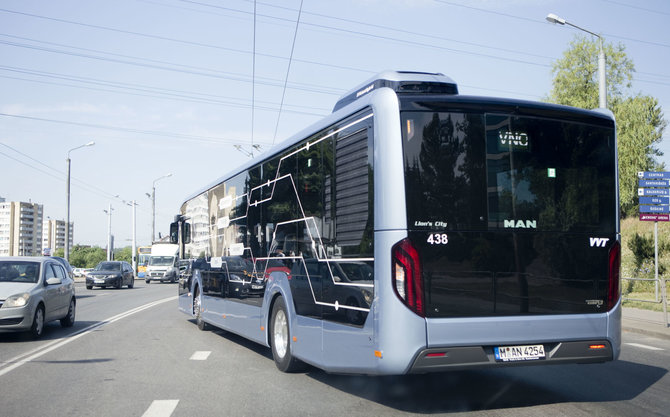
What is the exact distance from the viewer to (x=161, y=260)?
54.0m

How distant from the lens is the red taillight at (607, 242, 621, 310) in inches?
264

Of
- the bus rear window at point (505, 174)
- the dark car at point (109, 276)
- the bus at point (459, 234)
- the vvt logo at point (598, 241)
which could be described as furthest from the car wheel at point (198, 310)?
the dark car at point (109, 276)

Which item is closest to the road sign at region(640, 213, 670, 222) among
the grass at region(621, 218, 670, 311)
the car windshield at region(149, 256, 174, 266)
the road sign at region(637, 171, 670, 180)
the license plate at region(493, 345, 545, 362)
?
the road sign at region(637, 171, 670, 180)

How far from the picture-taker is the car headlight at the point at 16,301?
12047 mm

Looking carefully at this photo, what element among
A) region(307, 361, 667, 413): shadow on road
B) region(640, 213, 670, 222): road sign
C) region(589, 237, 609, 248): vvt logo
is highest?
Result: region(640, 213, 670, 222): road sign

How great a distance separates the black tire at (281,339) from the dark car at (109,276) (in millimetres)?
32686

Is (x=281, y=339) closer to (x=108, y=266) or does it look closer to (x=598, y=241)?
(x=598, y=241)

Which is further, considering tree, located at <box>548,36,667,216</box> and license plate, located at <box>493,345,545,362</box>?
tree, located at <box>548,36,667,216</box>

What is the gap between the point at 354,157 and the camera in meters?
6.69

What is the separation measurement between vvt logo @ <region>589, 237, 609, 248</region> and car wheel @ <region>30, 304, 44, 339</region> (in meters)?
10.1

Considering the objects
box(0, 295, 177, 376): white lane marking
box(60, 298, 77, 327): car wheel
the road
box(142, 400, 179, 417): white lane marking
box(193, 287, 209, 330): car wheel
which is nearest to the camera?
box(142, 400, 179, 417): white lane marking

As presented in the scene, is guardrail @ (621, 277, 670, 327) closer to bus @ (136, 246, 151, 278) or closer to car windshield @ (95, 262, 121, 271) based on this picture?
car windshield @ (95, 262, 121, 271)

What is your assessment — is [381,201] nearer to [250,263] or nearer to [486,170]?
[486,170]

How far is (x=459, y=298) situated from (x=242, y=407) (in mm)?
2396
